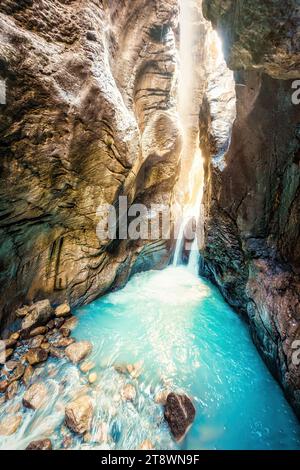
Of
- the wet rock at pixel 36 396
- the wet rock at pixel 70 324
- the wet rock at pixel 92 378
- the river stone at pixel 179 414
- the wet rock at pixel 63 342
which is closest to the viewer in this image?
the river stone at pixel 179 414

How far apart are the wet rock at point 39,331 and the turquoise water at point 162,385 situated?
2.72 ft

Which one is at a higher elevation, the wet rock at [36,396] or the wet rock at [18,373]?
the wet rock at [18,373]

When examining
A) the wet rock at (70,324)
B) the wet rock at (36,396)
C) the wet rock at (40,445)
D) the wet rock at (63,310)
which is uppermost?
the wet rock at (63,310)

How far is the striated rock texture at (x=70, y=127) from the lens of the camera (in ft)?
14.2

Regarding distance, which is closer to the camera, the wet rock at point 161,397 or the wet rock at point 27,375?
the wet rock at point 161,397

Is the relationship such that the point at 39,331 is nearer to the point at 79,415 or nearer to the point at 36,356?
the point at 36,356

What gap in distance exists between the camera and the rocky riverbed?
356 centimetres

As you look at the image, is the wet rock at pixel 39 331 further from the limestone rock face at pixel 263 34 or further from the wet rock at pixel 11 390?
the limestone rock face at pixel 263 34

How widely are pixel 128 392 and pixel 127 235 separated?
5.33 metres

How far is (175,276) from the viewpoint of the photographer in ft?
35.5

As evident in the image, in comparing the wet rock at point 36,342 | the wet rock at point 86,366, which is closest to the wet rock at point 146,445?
the wet rock at point 86,366

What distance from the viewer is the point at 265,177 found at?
5.37 m

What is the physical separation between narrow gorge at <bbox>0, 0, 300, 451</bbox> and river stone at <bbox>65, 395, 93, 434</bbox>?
27mm

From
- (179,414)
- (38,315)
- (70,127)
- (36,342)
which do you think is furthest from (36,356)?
(70,127)
